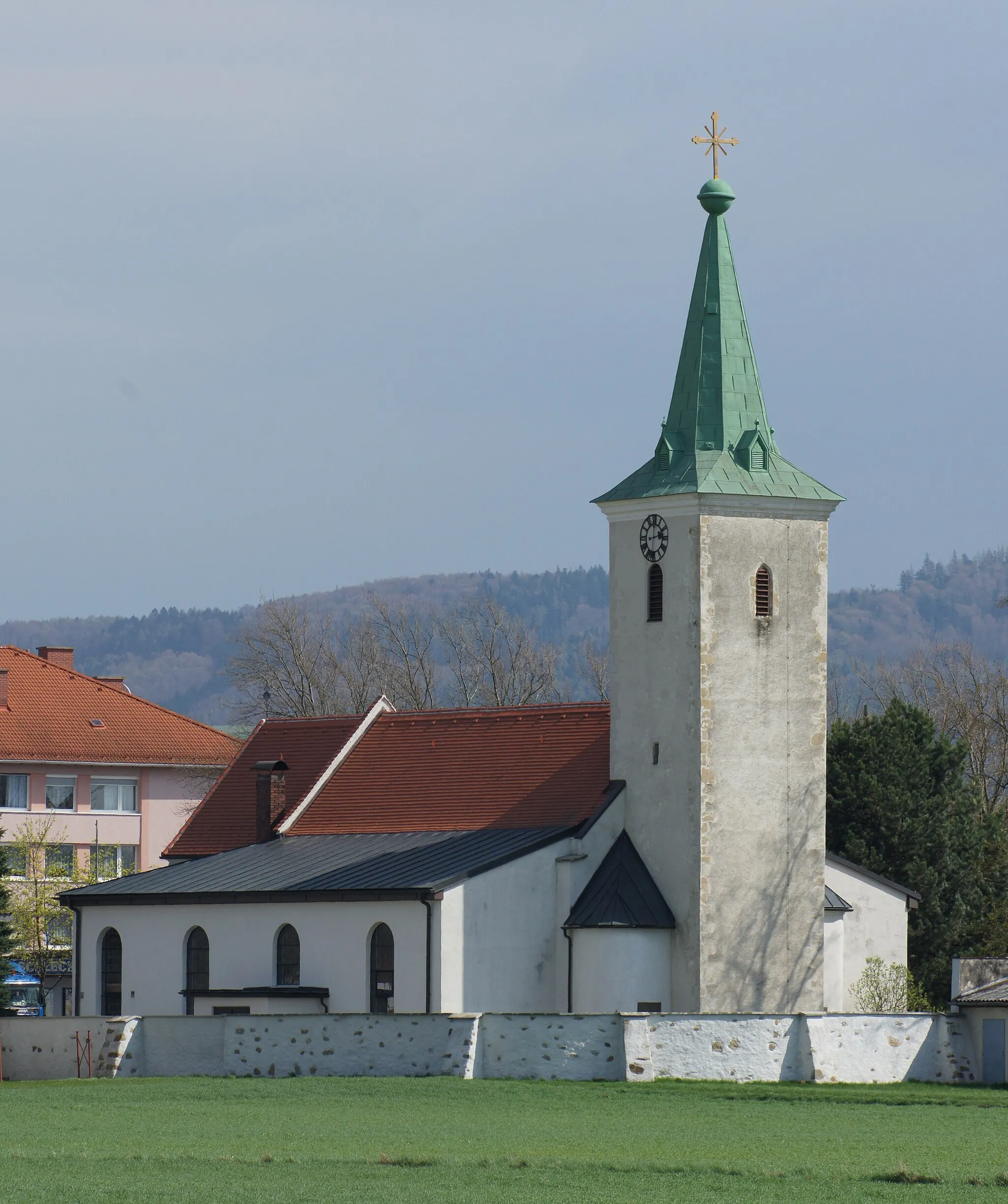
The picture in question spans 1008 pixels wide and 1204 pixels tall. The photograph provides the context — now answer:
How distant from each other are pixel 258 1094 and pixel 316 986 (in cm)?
1091

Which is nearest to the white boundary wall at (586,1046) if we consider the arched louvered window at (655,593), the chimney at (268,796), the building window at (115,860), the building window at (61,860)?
the arched louvered window at (655,593)

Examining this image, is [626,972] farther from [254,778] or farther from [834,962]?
[254,778]

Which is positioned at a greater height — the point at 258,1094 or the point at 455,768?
the point at 455,768

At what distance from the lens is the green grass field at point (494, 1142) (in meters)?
28.5

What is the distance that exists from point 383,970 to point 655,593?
10.1m

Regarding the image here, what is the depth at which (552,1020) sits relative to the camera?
45531 mm

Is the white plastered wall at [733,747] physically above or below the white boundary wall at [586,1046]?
above

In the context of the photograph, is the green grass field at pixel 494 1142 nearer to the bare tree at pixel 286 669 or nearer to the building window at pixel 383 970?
the building window at pixel 383 970

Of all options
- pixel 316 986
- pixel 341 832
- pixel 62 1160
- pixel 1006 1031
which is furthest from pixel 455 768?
pixel 62 1160

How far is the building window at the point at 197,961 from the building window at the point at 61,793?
110 ft

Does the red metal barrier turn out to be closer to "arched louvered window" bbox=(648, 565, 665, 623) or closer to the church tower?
the church tower

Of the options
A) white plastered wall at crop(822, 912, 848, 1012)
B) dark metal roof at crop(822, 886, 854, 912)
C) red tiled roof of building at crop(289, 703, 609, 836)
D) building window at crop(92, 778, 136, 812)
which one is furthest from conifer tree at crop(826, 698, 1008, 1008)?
building window at crop(92, 778, 136, 812)

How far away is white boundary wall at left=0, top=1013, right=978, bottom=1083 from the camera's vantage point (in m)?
45.2

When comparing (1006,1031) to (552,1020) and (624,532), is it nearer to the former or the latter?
(552,1020)
